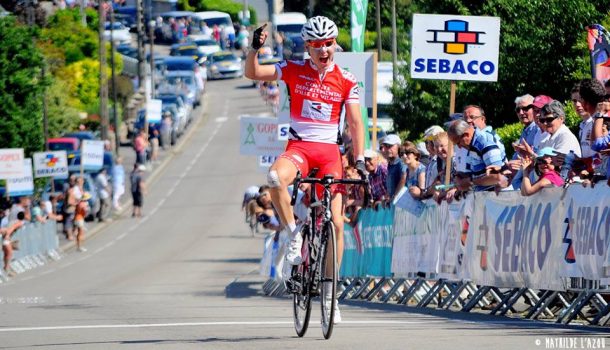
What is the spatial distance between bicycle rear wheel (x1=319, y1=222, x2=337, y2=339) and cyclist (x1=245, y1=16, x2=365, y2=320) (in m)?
0.40

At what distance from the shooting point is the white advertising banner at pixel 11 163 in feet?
136

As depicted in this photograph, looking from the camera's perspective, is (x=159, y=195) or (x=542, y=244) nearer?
(x=542, y=244)

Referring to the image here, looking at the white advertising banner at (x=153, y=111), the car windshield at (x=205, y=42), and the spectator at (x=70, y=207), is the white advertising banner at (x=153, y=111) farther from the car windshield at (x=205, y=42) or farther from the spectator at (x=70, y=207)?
the car windshield at (x=205, y=42)

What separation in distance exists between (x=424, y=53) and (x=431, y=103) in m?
16.9

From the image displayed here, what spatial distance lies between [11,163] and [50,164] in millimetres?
6156

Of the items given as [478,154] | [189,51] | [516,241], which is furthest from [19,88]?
[189,51]

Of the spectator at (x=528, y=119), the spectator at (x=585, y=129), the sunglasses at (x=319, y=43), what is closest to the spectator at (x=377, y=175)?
the spectator at (x=528, y=119)

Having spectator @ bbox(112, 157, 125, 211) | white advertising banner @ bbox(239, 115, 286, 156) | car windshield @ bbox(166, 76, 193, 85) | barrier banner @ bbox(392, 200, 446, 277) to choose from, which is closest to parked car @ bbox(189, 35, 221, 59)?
car windshield @ bbox(166, 76, 193, 85)

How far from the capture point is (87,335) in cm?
1342

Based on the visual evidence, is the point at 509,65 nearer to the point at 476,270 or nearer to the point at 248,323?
the point at 476,270

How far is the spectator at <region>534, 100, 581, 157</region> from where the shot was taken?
15500mm

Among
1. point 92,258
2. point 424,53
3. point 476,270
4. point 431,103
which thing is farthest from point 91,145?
point 476,270

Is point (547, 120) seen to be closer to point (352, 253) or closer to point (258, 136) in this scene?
point (352, 253)

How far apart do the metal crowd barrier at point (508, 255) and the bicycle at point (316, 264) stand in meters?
2.09
